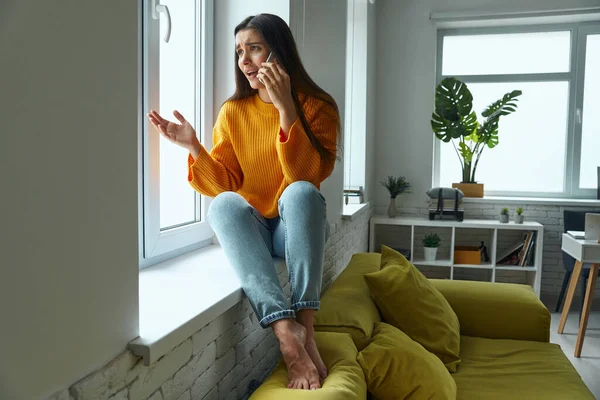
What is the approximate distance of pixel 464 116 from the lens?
4.59 meters

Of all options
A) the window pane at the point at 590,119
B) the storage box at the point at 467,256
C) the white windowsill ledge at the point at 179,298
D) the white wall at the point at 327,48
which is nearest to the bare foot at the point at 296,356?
the white windowsill ledge at the point at 179,298

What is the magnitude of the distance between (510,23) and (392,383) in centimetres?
423

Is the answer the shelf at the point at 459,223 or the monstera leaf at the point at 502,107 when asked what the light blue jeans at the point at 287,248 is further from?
the monstera leaf at the point at 502,107

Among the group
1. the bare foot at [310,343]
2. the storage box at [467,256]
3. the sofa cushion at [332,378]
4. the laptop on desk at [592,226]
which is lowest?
the storage box at [467,256]

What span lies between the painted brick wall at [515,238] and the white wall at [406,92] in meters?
0.38

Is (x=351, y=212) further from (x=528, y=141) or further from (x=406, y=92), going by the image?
(x=528, y=141)

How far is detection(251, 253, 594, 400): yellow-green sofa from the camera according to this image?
1.38 metres

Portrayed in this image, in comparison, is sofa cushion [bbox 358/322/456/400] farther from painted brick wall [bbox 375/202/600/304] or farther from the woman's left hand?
painted brick wall [bbox 375/202/600/304]

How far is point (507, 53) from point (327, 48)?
2.85 m

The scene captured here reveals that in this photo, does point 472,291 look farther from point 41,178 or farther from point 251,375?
point 41,178

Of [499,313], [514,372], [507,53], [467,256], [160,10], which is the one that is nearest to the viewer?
[160,10]

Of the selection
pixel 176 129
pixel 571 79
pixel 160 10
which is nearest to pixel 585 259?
pixel 571 79

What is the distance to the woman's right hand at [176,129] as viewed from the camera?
154 centimetres

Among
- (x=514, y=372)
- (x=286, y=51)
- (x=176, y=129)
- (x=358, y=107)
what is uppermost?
(x=358, y=107)
